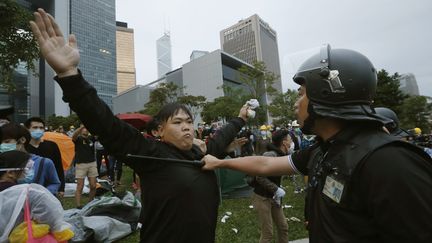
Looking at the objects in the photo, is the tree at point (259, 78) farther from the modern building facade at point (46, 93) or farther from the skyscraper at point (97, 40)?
the skyscraper at point (97, 40)

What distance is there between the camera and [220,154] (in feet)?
9.34

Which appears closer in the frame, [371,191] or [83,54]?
[371,191]

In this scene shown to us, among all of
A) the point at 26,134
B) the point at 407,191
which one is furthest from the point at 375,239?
the point at 26,134

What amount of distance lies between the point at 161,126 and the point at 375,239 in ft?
5.62

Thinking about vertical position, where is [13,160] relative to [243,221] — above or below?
above

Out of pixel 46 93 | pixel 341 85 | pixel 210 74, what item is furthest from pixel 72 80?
pixel 210 74

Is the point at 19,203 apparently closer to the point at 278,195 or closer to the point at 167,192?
the point at 167,192

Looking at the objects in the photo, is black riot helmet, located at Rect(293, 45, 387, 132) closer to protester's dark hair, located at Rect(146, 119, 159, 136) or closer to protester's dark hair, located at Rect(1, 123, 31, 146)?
protester's dark hair, located at Rect(146, 119, 159, 136)

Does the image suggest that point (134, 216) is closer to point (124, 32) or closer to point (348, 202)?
point (348, 202)

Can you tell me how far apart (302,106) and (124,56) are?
16045cm

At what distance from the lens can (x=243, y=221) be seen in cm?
669

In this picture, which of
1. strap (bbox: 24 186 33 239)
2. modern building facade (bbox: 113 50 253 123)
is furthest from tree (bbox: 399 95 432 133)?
modern building facade (bbox: 113 50 253 123)

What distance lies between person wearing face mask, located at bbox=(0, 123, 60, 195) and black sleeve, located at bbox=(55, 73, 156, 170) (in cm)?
263

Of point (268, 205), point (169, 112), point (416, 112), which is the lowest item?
point (268, 205)
